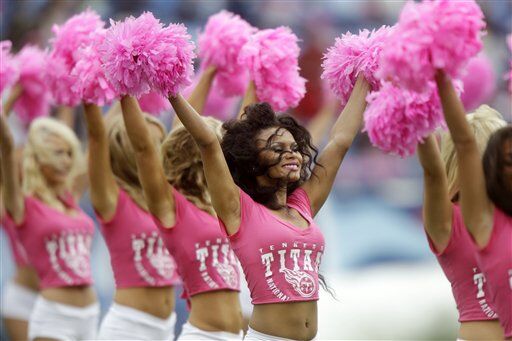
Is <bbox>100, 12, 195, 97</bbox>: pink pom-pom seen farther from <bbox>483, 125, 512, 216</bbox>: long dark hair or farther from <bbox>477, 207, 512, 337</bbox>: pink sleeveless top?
<bbox>477, 207, 512, 337</bbox>: pink sleeveless top

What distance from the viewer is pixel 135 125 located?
5121 mm

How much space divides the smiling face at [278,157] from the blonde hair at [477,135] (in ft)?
2.47

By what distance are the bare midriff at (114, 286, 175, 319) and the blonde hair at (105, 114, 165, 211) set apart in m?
0.46

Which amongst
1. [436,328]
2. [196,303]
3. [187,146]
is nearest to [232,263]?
[196,303]

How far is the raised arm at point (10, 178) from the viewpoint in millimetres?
6094

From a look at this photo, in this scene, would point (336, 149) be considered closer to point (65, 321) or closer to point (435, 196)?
point (435, 196)

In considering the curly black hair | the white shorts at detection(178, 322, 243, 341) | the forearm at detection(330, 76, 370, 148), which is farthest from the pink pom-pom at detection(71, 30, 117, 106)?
the white shorts at detection(178, 322, 243, 341)

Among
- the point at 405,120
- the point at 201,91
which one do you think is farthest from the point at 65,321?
the point at 405,120

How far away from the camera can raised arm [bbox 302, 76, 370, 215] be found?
4.78m

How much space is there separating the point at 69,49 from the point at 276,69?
3.50ft

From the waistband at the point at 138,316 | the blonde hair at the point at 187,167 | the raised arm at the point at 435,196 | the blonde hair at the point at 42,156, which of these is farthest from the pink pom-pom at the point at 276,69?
the blonde hair at the point at 42,156

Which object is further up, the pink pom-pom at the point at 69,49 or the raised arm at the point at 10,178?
the pink pom-pom at the point at 69,49

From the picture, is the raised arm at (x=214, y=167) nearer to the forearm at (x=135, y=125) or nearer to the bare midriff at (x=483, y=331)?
the forearm at (x=135, y=125)

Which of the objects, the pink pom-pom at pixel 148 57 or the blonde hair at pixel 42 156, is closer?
the pink pom-pom at pixel 148 57
